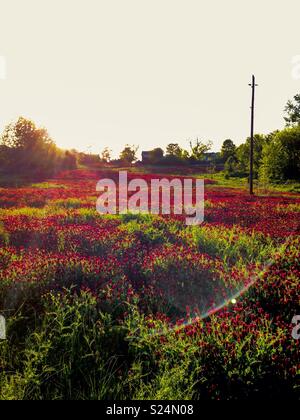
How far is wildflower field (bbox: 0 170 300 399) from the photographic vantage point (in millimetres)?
3615

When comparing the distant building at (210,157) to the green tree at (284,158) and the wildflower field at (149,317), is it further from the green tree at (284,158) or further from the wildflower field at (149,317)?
the wildflower field at (149,317)

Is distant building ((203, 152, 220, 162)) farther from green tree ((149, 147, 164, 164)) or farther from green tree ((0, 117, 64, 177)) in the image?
green tree ((0, 117, 64, 177))

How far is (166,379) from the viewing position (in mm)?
3629

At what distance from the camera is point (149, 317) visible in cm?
484

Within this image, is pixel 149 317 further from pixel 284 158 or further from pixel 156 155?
pixel 156 155

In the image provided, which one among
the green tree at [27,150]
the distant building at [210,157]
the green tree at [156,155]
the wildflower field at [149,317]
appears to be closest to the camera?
the wildflower field at [149,317]

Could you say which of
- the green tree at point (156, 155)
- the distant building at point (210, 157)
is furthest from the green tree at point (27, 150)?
the distant building at point (210, 157)

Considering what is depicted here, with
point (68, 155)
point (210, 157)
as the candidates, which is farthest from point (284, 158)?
point (210, 157)

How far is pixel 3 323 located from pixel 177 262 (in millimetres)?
2928

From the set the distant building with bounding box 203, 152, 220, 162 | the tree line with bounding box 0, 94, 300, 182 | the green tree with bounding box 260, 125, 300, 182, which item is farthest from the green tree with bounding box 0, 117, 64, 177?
the distant building with bounding box 203, 152, 220, 162

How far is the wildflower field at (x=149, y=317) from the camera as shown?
3.62 m

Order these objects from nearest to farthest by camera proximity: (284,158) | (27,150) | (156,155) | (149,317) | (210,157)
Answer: (149,317) < (284,158) < (27,150) < (156,155) < (210,157)
